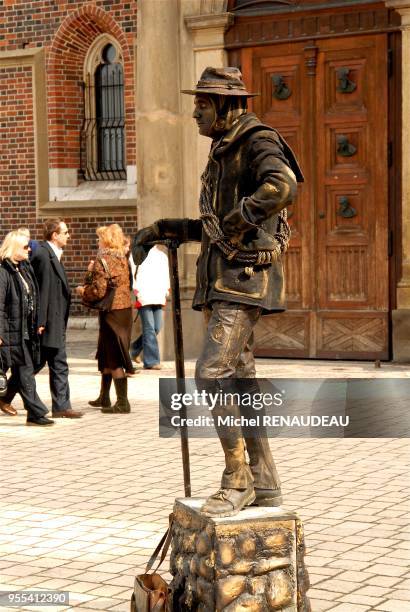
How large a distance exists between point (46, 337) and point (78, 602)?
5750 millimetres

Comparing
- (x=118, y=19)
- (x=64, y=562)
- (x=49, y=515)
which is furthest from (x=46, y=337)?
(x=118, y=19)

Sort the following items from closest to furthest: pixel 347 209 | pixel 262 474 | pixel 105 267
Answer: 1. pixel 262 474
2. pixel 105 267
3. pixel 347 209

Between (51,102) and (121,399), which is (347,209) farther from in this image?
(51,102)

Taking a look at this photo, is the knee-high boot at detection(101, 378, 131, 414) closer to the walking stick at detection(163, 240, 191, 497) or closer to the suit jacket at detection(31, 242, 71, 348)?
the suit jacket at detection(31, 242, 71, 348)

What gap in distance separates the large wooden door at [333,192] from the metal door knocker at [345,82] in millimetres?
11

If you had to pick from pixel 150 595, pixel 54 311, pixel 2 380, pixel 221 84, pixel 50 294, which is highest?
pixel 221 84

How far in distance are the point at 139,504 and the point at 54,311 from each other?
12.5 ft

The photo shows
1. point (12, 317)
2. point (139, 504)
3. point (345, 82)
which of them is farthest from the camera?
point (345, 82)

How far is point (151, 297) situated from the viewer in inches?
591

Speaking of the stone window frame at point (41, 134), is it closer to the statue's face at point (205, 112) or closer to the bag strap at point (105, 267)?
the bag strap at point (105, 267)

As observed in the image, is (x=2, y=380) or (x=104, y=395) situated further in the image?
(x=104, y=395)

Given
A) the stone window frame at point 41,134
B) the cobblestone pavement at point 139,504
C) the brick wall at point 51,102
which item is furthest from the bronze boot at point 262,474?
the stone window frame at point 41,134

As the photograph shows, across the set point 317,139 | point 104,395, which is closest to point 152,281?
point 317,139

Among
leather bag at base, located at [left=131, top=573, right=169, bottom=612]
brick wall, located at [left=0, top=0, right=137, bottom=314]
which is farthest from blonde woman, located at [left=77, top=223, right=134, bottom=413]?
brick wall, located at [left=0, top=0, right=137, bottom=314]
